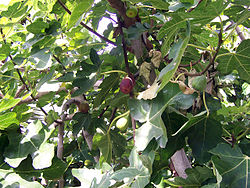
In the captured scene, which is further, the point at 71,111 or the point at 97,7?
the point at 71,111

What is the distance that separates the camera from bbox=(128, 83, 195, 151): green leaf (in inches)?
31.5

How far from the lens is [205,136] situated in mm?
882

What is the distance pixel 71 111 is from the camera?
5.64ft

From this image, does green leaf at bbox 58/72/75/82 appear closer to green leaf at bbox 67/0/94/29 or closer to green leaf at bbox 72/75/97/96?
green leaf at bbox 72/75/97/96

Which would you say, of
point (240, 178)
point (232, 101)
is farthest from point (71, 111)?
point (232, 101)

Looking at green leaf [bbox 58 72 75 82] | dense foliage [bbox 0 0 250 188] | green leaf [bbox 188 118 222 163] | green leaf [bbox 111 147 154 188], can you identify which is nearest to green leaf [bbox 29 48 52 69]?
dense foliage [bbox 0 0 250 188]

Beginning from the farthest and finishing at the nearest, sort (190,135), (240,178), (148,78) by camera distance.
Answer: (148,78), (190,135), (240,178)

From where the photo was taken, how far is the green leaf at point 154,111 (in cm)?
80

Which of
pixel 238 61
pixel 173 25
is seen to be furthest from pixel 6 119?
pixel 238 61

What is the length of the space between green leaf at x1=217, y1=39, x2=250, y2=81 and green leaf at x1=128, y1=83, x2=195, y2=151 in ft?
0.81

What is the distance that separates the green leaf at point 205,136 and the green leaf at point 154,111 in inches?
3.9

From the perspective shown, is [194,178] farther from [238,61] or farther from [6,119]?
[6,119]

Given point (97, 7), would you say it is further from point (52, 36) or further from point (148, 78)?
point (148, 78)

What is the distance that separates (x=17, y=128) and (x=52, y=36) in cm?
41
